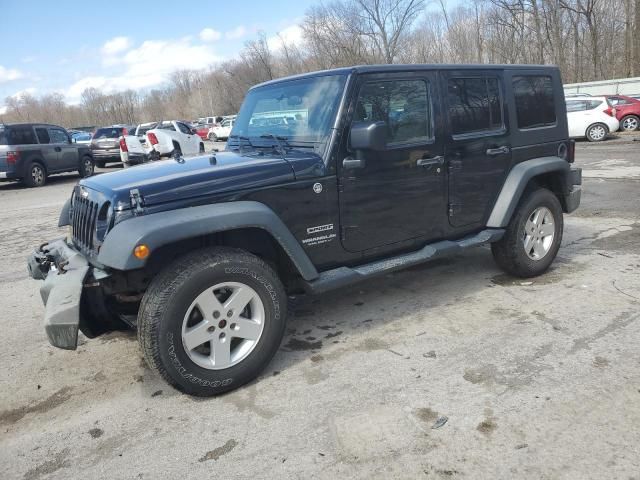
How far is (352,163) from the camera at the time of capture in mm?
3631

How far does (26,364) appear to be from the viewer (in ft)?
12.4

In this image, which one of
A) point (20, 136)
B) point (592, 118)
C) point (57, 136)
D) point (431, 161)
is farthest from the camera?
point (592, 118)

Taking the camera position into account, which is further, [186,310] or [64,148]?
[64,148]

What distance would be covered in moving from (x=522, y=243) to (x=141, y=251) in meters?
3.50

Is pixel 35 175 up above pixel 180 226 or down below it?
above

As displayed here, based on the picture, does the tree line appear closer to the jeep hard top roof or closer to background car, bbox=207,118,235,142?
background car, bbox=207,118,235,142

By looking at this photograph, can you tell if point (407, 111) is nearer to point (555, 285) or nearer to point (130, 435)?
point (555, 285)

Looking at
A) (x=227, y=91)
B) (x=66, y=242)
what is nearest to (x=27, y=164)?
(x=66, y=242)

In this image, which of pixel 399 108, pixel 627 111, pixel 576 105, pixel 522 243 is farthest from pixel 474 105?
pixel 627 111

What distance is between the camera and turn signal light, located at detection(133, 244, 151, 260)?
2805 millimetres

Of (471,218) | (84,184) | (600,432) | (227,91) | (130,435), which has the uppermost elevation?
(227,91)

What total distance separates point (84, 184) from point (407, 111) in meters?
2.49

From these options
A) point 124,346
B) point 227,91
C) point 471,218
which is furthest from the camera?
point 227,91

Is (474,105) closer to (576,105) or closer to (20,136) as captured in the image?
(20,136)
